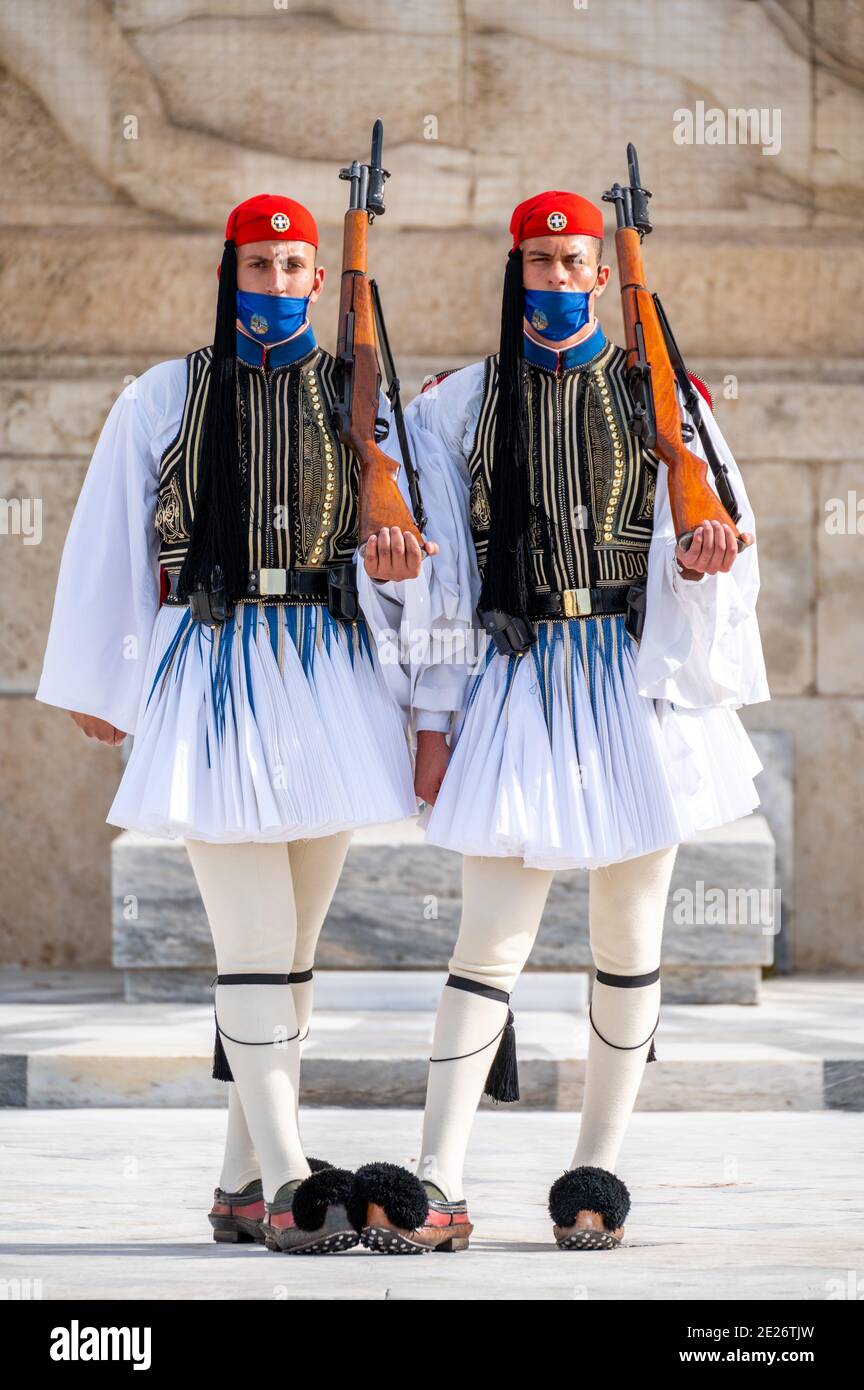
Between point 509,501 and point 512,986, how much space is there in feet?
2.80

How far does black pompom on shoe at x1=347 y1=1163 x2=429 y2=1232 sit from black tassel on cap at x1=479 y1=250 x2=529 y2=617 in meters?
1.00

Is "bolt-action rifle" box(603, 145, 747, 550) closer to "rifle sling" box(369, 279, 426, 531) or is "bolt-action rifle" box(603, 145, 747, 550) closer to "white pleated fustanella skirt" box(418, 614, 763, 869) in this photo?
"white pleated fustanella skirt" box(418, 614, 763, 869)

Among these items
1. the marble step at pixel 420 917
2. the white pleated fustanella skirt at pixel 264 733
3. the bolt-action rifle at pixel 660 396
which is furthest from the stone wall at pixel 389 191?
the white pleated fustanella skirt at pixel 264 733

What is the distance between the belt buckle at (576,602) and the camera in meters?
3.71

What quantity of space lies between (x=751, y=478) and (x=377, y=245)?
63.4 inches

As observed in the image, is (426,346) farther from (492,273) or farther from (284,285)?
(284,285)

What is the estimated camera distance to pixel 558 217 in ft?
12.1

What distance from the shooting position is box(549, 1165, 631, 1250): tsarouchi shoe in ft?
11.8

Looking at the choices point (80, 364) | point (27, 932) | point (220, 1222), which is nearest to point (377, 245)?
point (80, 364)

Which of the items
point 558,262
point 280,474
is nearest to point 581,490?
point 558,262

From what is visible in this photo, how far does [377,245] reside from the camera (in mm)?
7613

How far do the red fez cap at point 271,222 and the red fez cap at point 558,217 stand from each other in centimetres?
38

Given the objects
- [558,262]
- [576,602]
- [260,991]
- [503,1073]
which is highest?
[558,262]

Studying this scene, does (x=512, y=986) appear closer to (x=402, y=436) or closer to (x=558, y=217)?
(x=402, y=436)
